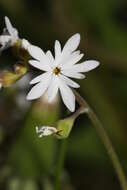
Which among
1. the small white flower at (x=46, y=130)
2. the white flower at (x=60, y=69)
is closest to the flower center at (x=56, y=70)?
the white flower at (x=60, y=69)

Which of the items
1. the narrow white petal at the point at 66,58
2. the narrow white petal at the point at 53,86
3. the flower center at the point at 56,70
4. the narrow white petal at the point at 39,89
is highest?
the narrow white petal at the point at 66,58

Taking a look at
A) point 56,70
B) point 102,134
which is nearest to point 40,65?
point 56,70

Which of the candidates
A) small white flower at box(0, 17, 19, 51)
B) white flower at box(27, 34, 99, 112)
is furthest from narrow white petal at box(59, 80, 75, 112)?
small white flower at box(0, 17, 19, 51)

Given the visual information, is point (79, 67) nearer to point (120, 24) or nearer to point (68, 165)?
point (68, 165)

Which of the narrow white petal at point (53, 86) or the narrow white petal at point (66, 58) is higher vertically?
the narrow white petal at point (66, 58)

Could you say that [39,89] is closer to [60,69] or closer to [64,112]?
[60,69]

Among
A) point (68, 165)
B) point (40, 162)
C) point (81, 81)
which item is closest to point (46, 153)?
point (40, 162)

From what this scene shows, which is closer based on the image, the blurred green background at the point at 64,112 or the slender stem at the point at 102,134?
the slender stem at the point at 102,134

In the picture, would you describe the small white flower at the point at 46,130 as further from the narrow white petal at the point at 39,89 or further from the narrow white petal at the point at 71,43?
the narrow white petal at the point at 71,43

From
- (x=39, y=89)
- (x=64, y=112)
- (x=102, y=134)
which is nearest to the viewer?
(x=39, y=89)
